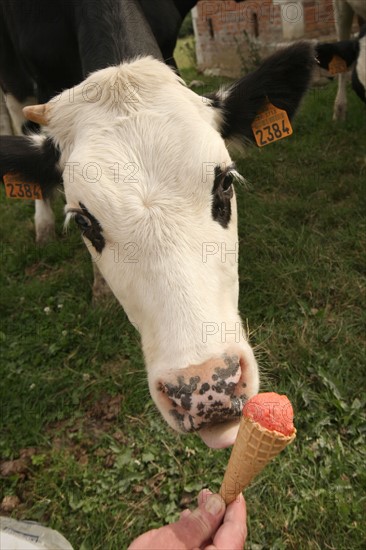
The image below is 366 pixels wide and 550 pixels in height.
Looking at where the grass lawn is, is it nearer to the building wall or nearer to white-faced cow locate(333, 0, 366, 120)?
white-faced cow locate(333, 0, 366, 120)

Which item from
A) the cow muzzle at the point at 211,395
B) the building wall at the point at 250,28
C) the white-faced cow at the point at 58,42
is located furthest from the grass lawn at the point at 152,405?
the building wall at the point at 250,28

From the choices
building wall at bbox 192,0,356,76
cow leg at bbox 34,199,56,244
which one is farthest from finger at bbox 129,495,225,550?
building wall at bbox 192,0,356,76

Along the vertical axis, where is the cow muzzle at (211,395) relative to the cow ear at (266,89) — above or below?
below

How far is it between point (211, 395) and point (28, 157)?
1795 mm

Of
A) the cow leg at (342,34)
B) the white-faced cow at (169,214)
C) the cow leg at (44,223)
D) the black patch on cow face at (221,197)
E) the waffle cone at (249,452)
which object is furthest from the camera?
the cow leg at (342,34)

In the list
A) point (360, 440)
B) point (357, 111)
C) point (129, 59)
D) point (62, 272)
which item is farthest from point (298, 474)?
point (357, 111)

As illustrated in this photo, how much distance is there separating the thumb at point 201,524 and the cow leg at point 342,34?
561cm

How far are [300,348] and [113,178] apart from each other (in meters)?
1.72

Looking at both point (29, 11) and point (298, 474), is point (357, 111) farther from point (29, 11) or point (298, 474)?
point (298, 474)

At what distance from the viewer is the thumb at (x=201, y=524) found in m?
1.48

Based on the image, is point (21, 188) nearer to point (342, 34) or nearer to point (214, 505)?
point (214, 505)

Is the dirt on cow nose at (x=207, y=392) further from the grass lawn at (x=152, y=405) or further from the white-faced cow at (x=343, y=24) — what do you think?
the white-faced cow at (x=343, y=24)

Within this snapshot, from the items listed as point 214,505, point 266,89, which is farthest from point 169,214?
point 266,89

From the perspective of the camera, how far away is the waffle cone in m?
1.36
